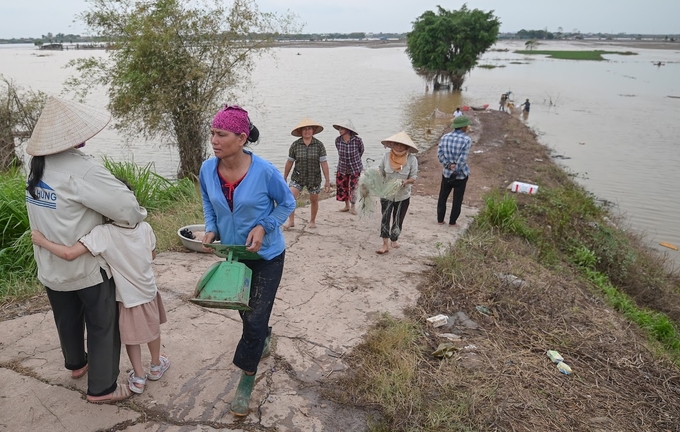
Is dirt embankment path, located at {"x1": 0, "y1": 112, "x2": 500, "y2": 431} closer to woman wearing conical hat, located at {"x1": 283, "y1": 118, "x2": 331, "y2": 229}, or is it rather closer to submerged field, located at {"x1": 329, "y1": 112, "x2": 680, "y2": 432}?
submerged field, located at {"x1": 329, "y1": 112, "x2": 680, "y2": 432}

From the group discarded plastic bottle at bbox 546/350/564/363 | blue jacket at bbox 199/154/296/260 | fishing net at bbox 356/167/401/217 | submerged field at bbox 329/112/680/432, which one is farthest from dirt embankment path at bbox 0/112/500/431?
discarded plastic bottle at bbox 546/350/564/363

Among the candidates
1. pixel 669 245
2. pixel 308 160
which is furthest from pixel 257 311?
pixel 669 245

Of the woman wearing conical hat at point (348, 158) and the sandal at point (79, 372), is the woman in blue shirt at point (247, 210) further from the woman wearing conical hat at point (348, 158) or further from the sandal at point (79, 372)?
the woman wearing conical hat at point (348, 158)

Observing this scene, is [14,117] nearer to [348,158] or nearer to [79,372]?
[348,158]

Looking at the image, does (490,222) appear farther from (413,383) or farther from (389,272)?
(413,383)

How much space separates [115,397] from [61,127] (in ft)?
5.09

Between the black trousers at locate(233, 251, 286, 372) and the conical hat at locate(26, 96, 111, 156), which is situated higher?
the conical hat at locate(26, 96, 111, 156)

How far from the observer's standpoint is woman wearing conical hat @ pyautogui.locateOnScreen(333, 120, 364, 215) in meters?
6.01

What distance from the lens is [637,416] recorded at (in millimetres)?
3027

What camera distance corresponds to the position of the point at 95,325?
8.12ft

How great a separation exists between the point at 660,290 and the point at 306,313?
569 centimetres

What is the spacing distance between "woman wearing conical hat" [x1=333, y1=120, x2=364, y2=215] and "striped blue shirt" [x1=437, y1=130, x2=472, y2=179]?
1110 mm

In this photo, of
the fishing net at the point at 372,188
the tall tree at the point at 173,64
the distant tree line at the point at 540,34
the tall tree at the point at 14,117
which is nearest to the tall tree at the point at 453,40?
the tall tree at the point at 173,64

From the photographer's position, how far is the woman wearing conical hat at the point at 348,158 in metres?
6.01
